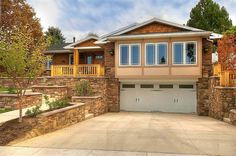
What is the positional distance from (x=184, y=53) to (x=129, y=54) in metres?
4.05

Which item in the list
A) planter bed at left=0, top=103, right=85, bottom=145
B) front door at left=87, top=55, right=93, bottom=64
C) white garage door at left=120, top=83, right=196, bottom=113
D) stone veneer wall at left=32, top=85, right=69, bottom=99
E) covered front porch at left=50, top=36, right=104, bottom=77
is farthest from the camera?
front door at left=87, top=55, right=93, bottom=64

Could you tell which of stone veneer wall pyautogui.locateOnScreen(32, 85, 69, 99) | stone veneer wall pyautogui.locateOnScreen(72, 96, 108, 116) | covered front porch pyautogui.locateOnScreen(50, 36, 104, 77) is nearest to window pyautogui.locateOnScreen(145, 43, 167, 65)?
covered front porch pyautogui.locateOnScreen(50, 36, 104, 77)

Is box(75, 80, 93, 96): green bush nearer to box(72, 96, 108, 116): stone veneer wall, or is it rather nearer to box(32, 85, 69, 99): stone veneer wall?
box(72, 96, 108, 116): stone veneer wall

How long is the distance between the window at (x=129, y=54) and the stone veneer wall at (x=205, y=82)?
15.7ft

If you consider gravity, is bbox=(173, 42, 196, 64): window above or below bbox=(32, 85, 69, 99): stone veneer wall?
above

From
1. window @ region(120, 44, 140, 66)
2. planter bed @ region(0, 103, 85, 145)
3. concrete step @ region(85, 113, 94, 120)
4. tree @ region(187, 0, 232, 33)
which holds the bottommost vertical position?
concrete step @ region(85, 113, 94, 120)

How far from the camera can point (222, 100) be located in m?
16.7

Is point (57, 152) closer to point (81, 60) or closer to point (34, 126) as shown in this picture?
point (34, 126)

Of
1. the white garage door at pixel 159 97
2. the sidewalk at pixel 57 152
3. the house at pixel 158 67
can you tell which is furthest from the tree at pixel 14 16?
the sidewalk at pixel 57 152

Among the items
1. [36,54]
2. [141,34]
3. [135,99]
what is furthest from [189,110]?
[36,54]

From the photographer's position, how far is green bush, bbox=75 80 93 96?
20656mm

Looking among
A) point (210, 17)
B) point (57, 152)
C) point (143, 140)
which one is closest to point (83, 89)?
point (143, 140)

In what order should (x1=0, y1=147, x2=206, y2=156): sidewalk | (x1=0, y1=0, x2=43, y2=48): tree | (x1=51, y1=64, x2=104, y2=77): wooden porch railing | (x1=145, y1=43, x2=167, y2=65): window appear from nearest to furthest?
(x1=0, y1=147, x2=206, y2=156): sidewalk → (x1=145, y1=43, x2=167, y2=65): window → (x1=51, y1=64, x2=104, y2=77): wooden porch railing → (x1=0, y1=0, x2=43, y2=48): tree

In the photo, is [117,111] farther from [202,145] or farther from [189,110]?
[202,145]
